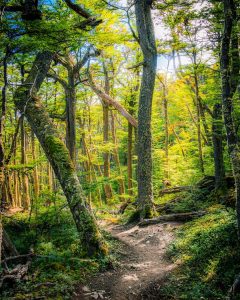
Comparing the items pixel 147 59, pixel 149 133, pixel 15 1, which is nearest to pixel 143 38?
pixel 147 59

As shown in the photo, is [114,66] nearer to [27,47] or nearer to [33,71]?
Answer: [33,71]

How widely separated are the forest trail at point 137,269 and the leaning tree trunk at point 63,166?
92 cm

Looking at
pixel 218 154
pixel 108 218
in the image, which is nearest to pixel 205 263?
pixel 218 154

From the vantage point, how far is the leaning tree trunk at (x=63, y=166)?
666 centimetres

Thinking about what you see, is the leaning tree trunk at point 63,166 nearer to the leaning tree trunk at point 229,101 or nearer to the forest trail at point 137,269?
the forest trail at point 137,269

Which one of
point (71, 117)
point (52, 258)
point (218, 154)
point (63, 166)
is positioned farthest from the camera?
point (71, 117)

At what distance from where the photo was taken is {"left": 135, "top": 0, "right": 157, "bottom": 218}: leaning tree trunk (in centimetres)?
1076

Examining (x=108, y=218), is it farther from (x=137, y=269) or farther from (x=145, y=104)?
(x=137, y=269)

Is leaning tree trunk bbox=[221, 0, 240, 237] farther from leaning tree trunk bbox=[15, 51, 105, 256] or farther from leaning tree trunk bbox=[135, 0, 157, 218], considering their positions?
leaning tree trunk bbox=[135, 0, 157, 218]

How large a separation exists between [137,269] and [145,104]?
6.75 m

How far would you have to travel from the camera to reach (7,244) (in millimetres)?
5891

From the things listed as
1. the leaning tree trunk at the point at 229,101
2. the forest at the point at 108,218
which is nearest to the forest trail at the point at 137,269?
the forest at the point at 108,218

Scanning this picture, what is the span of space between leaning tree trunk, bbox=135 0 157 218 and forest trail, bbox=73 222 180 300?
1.70m

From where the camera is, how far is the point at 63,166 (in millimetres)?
7199
